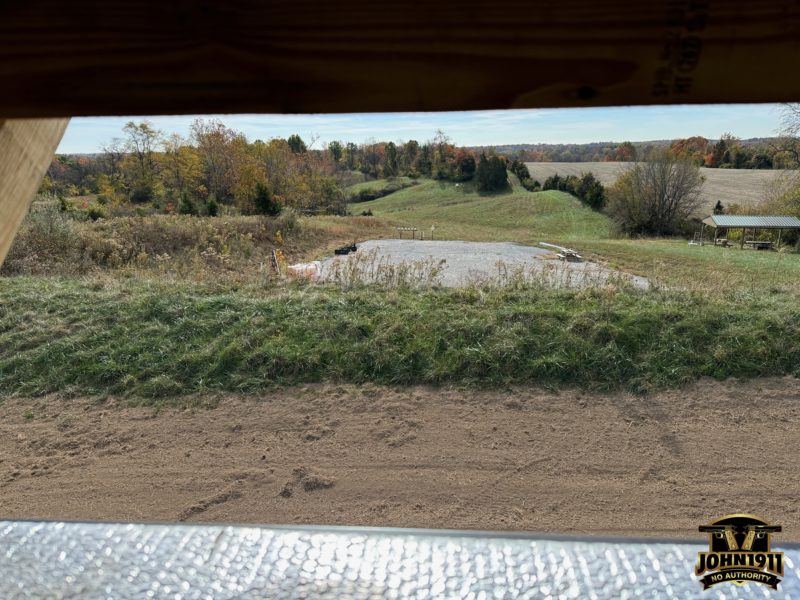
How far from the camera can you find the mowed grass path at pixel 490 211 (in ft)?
116

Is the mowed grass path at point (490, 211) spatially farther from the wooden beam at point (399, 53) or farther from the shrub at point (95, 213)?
the wooden beam at point (399, 53)

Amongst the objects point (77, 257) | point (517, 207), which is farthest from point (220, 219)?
point (517, 207)

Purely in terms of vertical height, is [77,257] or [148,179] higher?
[148,179]

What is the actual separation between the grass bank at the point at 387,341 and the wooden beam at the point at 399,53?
3671 mm

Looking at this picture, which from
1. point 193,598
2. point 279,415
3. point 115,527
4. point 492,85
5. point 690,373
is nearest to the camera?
point 492,85

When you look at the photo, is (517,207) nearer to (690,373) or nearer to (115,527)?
(690,373)

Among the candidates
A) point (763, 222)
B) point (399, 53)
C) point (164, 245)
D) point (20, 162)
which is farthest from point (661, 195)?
point (20, 162)

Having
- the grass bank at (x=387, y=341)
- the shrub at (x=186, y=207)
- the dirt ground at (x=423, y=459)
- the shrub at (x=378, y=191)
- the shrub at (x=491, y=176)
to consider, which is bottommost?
the dirt ground at (x=423, y=459)

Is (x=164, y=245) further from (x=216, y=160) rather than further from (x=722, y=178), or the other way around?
(x=722, y=178)

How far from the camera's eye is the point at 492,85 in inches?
25.8

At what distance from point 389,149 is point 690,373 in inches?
2363

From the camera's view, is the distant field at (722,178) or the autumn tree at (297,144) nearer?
the distant field at (722,178)

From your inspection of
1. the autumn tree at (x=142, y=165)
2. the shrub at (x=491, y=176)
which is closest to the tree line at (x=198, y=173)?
the autumn tree at (x=142, y=165)

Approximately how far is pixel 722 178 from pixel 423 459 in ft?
172
